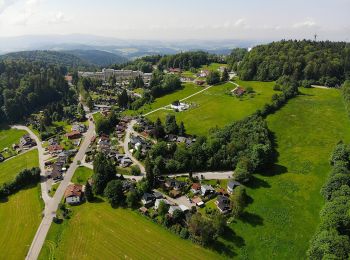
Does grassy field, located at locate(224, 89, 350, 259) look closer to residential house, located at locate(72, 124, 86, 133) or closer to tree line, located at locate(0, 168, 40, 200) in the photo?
tree line, located at locate(0, 168, 40, 200)

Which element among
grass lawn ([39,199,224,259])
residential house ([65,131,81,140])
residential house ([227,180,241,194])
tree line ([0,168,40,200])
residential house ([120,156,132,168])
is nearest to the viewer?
grass lawn ([39,199,224,259])

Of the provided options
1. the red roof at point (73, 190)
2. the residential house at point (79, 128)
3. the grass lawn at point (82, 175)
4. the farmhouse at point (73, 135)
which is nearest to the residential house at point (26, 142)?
the farmhouse at point (73, 135)

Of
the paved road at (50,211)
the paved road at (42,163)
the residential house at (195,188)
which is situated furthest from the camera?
the paved road at (42,163)

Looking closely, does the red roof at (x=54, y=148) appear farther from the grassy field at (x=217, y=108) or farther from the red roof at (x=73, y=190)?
the grassy field at (x=217, y=108)

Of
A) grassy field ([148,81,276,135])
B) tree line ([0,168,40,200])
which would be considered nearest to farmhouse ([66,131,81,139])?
tree line ([0,168,40,200])

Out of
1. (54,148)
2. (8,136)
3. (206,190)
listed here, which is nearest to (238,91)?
(206,190)

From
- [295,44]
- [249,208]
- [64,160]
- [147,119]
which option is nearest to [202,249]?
[249,208]
